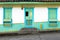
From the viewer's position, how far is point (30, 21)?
52.4ft

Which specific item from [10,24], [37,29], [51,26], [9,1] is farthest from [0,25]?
[51,26]

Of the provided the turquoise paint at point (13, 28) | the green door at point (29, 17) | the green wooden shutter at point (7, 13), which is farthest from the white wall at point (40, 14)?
the green wooden shutter at point (7, 13)

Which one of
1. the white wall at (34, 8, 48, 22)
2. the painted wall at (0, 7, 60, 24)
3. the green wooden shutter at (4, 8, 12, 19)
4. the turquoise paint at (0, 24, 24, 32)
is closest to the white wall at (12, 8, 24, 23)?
the painted wall at (0, 7, 60, 24)

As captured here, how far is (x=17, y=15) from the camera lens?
15781mm

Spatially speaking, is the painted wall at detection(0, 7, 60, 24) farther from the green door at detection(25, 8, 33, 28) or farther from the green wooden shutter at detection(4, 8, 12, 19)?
the green door at detection(25, 8, 33, 28)

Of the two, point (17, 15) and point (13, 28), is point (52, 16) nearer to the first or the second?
point (17, 15)

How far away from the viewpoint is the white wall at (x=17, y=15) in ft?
51.7

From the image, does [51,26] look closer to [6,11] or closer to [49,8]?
[49,8]

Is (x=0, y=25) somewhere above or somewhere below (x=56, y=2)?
below

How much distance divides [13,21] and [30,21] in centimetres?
176

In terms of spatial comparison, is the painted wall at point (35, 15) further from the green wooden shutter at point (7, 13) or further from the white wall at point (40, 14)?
the green wooden shutter at point (7, 13)

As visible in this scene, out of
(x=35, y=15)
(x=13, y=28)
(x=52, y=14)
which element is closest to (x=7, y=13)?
(x=13, y=28)

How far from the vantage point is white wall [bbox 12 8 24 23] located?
1576cm

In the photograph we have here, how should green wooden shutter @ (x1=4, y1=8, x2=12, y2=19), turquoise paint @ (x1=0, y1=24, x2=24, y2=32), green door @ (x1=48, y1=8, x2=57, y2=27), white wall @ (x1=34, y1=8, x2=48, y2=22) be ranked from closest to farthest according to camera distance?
turquoise paint @ (x1=0, y1=24, x2=24, y2=32) → green wooden shutter @ (x1=4, y1=8, x2=12, y2=19) → white wall @ (x1=34, y1=8, x2=48, y2=22) → green door @ (x1=48, y1=8, x2=57, y2=27)
